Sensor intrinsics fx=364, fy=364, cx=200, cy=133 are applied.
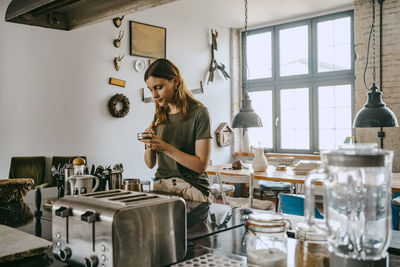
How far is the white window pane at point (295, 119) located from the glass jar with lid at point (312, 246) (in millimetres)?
6186

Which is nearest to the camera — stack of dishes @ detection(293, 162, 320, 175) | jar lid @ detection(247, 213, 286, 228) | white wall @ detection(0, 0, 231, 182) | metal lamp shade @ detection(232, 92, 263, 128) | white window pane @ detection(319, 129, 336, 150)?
jar lid @ detection(247, 213, 286, 228)

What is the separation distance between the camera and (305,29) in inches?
271

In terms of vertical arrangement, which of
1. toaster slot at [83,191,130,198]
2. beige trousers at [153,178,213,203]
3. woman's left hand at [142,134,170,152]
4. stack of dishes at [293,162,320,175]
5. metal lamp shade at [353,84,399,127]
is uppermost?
metal lamp shade at [353,84,399,127]

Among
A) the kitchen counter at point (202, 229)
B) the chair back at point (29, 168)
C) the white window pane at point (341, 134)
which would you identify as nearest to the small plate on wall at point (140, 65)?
the chair back at point (29, 168)

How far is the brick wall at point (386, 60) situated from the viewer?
18.6 feet

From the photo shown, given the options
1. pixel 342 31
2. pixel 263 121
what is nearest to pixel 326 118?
pixel 263 121

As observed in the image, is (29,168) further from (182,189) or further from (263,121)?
(263,121)

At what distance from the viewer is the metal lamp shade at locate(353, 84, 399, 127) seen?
3.37m

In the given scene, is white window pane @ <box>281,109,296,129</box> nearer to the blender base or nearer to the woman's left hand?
the woman's left hand

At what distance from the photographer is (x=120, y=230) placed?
0.96m

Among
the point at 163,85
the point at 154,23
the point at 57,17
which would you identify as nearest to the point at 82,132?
the point at 154,23

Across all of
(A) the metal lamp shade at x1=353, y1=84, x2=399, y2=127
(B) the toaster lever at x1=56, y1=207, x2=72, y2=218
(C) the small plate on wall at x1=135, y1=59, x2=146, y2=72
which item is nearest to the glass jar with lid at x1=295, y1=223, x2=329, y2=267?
(B) the toaster lever at x1=56, y1=207, x2=72, y2=218

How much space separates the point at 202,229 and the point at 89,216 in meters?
0.57

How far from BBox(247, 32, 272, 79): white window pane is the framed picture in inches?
89.8
